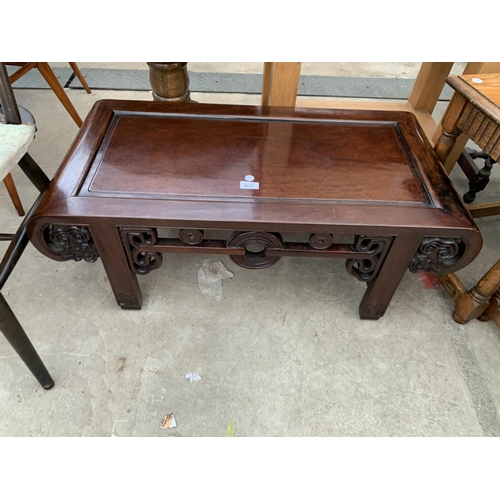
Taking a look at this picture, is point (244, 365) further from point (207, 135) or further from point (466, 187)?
point (466, 187)

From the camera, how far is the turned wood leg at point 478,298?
1253mm

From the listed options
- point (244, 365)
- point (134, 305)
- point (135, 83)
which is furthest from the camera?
point (135, 83)

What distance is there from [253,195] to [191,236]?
0.22 metres

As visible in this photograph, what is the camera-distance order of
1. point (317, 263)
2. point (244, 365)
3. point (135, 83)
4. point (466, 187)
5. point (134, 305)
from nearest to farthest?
point (244, 365), point (134, 305), point (317, 263), point (466, 187), point (135, 83)

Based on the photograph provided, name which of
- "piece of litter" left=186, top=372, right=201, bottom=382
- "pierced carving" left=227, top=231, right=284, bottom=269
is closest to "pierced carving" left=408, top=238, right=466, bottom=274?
"pierced carving" left=227, top=231, right=284, bottom=269

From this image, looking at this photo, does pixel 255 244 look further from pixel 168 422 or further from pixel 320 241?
pixel 168 422

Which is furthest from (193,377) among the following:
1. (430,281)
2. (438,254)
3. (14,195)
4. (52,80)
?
(52,80)

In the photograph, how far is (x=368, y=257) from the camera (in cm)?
117

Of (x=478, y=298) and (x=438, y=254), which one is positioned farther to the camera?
(x=478, y=298)

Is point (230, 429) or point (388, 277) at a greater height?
point (388, 277)

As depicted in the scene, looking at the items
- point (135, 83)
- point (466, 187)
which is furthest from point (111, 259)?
point (135, 83)

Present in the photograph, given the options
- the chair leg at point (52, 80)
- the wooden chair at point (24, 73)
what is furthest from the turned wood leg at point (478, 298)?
the chair leg at point (52, 80)

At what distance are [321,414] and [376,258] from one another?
52cm

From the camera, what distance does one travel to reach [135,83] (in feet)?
9.04
